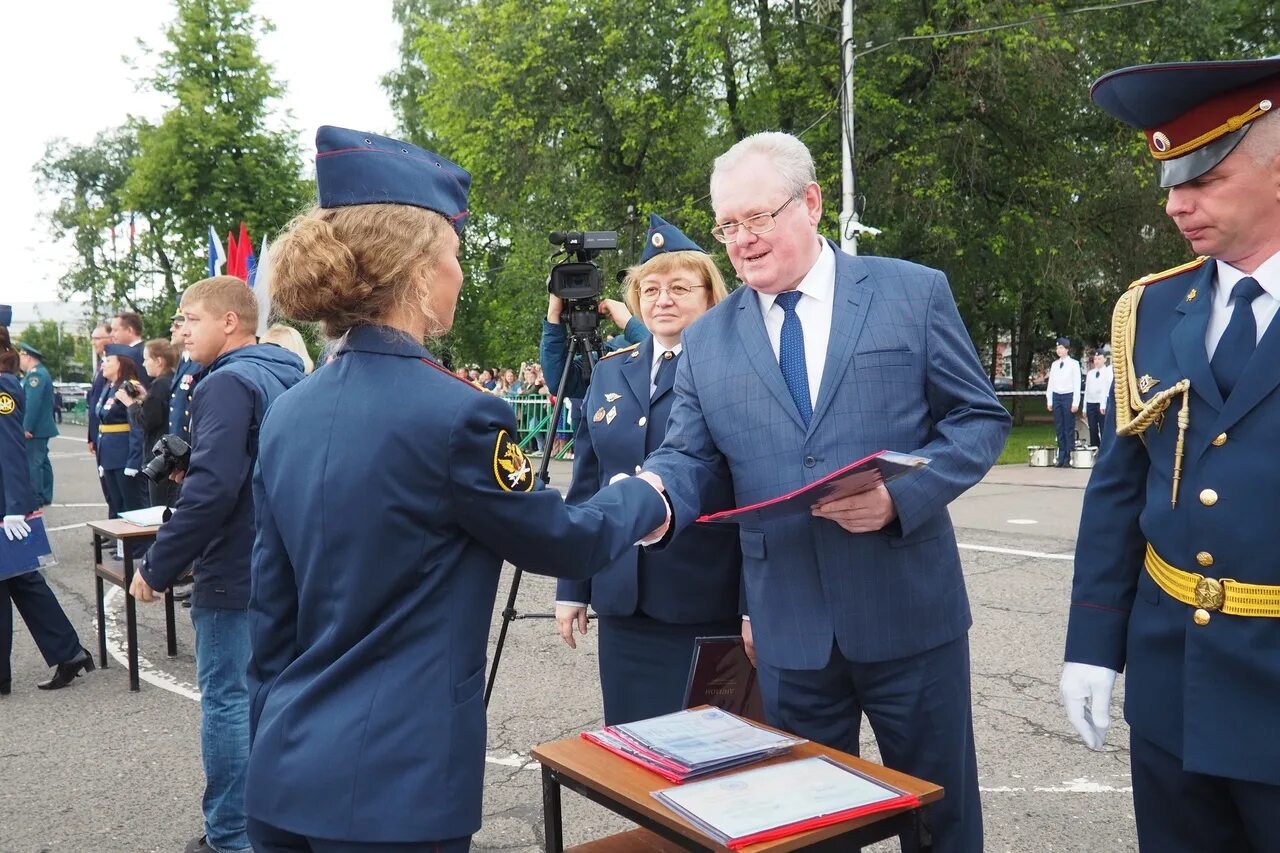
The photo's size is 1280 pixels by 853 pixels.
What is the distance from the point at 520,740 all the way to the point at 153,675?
8.48 ft

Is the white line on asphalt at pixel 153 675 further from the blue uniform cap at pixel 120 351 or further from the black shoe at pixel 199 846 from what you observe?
the blue uniform cap at pixel 120 351

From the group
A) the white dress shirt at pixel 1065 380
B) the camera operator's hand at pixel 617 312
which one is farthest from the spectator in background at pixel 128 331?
the white dress shirt at pixel 1065 380

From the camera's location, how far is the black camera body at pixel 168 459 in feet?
13.8

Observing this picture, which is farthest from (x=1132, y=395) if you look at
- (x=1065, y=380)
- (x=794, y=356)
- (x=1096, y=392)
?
(x=1096, y=392)

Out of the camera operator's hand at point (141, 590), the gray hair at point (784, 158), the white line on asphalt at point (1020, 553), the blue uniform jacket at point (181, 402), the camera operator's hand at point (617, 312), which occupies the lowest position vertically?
the white line on asphalt at point (1020, 553)

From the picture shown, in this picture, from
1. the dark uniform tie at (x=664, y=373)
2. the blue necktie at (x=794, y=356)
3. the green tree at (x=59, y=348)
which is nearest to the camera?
the blue necktie at (x=794, y=356)

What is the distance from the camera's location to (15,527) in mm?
5520

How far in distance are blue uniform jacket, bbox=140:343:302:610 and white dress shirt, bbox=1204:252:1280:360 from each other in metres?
2.88

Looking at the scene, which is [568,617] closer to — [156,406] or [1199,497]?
[1199,497]

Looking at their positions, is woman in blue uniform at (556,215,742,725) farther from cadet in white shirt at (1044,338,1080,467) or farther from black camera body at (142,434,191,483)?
cadet in white shirt at (1044,338,1080,467)

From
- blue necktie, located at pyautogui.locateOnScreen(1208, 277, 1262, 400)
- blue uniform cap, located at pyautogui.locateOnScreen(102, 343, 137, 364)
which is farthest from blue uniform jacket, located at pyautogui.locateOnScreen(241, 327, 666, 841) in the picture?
blue uniform cap, located at pyautogui.locateOnScreen(102, 343, 137, 364)

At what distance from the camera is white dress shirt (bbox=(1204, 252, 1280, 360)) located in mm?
1885

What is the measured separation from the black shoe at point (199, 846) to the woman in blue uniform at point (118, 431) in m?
6.06

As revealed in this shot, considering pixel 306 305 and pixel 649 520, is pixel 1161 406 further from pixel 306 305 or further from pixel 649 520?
pixel 306 305
